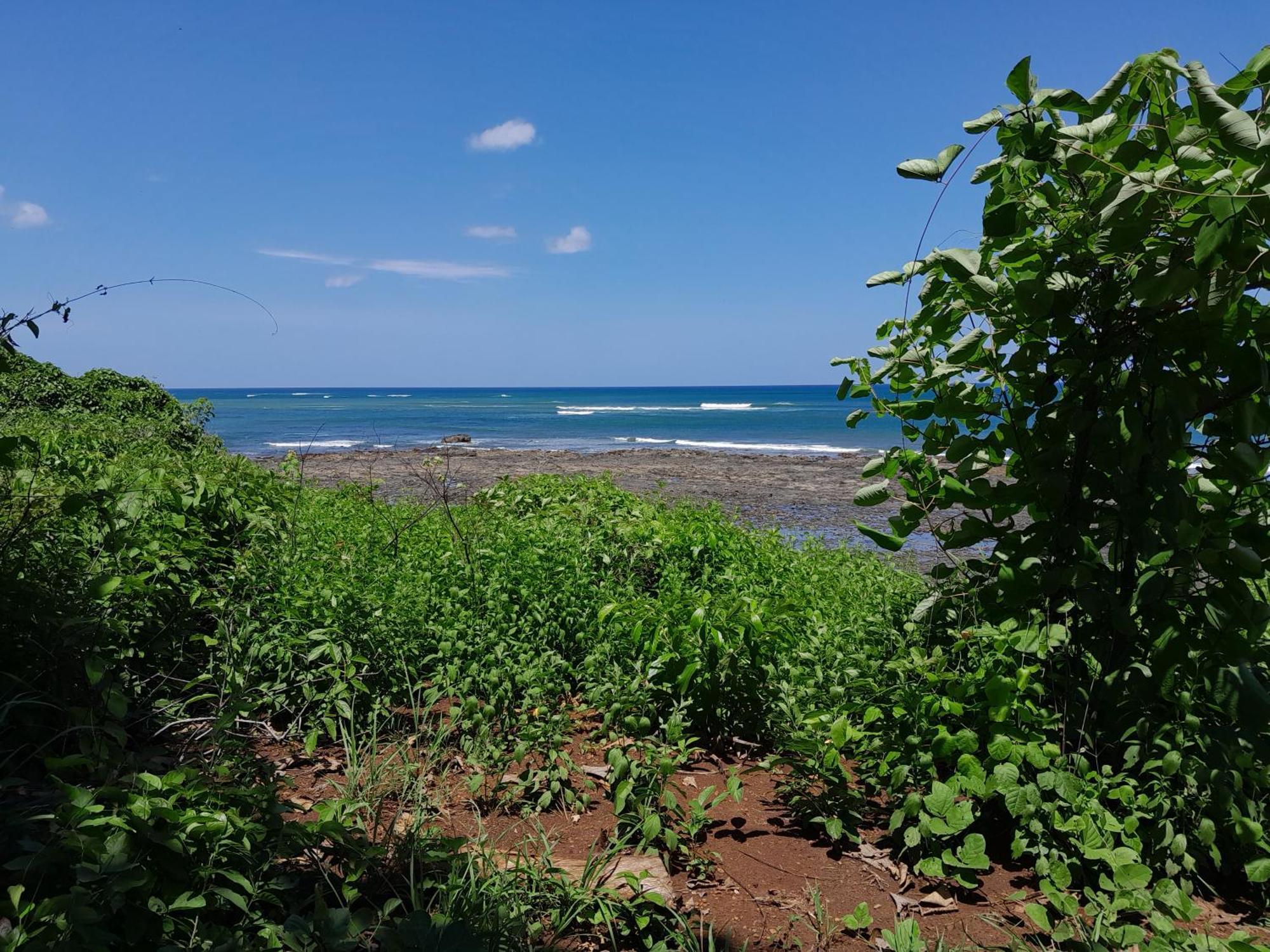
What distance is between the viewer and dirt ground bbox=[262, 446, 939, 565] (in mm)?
14891

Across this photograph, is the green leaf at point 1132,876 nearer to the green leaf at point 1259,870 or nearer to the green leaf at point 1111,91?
the green leaf at point 1259,870

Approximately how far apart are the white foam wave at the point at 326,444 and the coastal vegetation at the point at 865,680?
2903 cm

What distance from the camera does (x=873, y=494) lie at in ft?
11.5

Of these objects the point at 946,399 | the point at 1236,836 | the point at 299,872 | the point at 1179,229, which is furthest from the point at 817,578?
the point at 299,872

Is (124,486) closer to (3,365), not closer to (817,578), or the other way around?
(3,365)

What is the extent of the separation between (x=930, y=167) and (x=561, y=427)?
4750 centimetres

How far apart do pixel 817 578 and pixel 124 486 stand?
401 centimetres

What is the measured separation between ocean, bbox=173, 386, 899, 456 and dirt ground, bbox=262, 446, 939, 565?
1.46 meters

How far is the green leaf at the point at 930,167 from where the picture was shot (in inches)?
119

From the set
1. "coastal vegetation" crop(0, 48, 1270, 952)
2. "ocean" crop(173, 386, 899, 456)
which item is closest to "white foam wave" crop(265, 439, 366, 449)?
"ocean" crop(173, 386, 899, 456)

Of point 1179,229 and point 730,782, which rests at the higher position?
point 1179,229

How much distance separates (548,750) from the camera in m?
3.61

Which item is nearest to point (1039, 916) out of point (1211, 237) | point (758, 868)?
point (758, 868)

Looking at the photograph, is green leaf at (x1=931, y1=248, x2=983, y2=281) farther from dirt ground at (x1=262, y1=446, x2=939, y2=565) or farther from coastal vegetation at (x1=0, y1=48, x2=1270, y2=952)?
dirt ground at (x1=262, y1=446, x2=939, y2=565)
